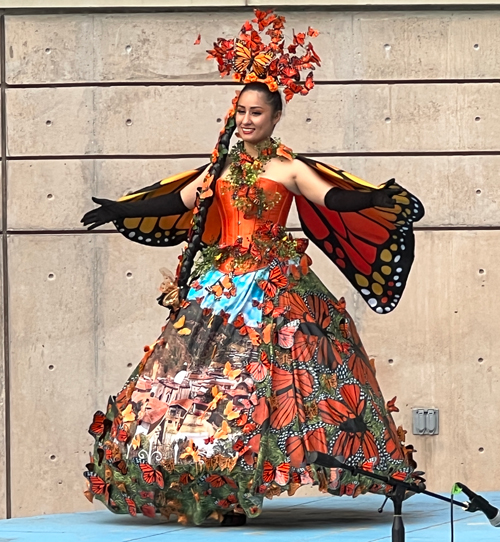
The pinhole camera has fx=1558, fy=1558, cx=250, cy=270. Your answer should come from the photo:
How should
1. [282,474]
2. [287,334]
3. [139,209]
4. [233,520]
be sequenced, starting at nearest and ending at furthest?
[282,474], [287,334], [233,520], [139,209]

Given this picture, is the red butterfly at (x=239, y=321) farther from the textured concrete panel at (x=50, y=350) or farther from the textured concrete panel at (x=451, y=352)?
the textured concrete panel at (x=50, y=350)

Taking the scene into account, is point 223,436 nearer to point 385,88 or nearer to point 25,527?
point 25,527

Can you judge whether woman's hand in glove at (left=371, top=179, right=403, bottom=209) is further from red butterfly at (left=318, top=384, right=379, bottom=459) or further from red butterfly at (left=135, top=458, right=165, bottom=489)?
red butterfly at (left=135, top=458, right=165, bottom=489)

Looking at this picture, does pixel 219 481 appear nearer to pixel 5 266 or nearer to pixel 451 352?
pixel 451 352

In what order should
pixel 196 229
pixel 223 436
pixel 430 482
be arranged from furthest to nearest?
pixel 430 482
pixel 196 229
pixel 223 436

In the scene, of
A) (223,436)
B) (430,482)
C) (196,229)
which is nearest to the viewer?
(223,436)

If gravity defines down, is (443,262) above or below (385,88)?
below

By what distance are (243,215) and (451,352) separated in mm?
3079

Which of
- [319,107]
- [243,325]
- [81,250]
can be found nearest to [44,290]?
[81,250]

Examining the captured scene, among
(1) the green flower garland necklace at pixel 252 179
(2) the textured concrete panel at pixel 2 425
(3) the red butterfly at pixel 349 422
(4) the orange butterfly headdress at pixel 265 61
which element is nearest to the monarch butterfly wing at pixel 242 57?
(4) the orange butterfly headdress at pixel 265 61

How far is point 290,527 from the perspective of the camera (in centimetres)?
607

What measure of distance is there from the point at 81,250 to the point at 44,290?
320 millimetres

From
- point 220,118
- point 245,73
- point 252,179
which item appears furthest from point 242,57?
point 220,118

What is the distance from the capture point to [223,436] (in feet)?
19.1
